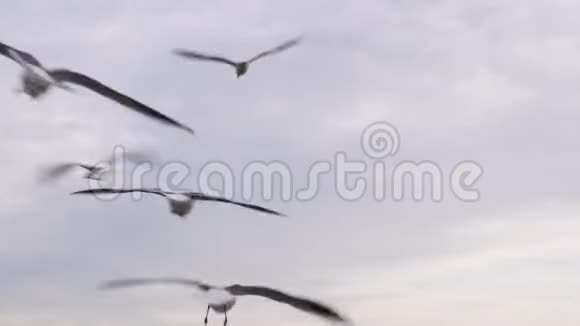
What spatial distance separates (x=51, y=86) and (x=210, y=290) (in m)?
2.33

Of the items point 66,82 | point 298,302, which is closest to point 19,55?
point 66,82

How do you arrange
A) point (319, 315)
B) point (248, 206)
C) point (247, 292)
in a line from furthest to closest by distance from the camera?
point (248, 206) → point (247, 292) → point (319, 315)

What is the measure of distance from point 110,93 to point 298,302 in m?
2.59

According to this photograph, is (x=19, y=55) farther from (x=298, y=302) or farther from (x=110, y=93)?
(x=298, y=302)

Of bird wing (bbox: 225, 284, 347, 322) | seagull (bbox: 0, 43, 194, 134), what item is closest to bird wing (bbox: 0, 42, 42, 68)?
seagull (bbox: 0, 43, 194, 134)

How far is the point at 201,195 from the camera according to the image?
12.5 metres

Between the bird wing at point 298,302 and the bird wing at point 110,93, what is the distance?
1.71 meters

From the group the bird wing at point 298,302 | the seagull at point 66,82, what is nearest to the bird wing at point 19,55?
the seagull at point 66,82

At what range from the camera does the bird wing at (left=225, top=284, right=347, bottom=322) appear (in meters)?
9.47

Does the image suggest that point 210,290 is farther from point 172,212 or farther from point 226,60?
point 226,60

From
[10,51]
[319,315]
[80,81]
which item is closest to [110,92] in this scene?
[80,81]

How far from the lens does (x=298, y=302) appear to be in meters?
9.81

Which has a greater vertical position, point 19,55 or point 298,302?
point 19,55

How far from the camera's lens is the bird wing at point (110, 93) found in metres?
10.3
